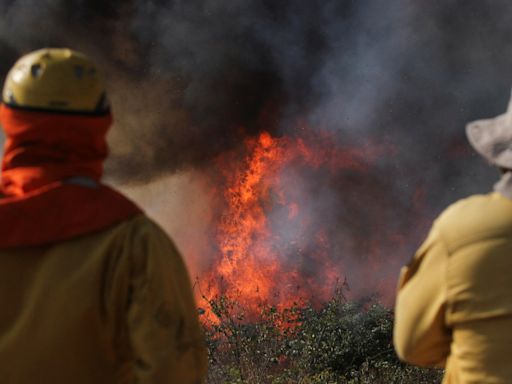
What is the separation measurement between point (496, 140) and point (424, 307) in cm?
52

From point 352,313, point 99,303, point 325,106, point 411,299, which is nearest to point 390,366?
point 352,313

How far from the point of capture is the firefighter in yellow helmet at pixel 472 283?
217 cm

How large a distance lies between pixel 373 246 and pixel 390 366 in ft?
22.9

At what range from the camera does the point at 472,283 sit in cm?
218

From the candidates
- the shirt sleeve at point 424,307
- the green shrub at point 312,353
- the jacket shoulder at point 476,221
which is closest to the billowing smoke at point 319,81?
the green shrub at point 312,353

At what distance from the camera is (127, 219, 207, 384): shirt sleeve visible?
193 cm

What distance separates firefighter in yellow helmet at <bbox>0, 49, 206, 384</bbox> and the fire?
10487mm

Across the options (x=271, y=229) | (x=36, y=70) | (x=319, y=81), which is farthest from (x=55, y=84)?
(x=319, y=81)

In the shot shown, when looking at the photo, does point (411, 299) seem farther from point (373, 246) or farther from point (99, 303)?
point (373, 246)

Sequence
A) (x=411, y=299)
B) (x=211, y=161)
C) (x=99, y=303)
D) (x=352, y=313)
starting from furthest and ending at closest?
(x=211, y=161), (x=352, y=313), (x=411, y=299), (x=99, y=303)

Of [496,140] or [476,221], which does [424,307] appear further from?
[496,140]

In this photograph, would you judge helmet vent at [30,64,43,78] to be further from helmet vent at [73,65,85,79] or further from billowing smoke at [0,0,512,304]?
billowing smoke at [0,0,512,304]

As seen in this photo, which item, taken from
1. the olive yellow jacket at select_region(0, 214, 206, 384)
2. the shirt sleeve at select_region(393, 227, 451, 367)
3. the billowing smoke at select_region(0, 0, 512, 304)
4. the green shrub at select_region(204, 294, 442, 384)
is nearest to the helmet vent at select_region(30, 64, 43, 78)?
the olive yellow jacket at select_region(0, 214, 206, 384)

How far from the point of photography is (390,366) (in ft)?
22.2
